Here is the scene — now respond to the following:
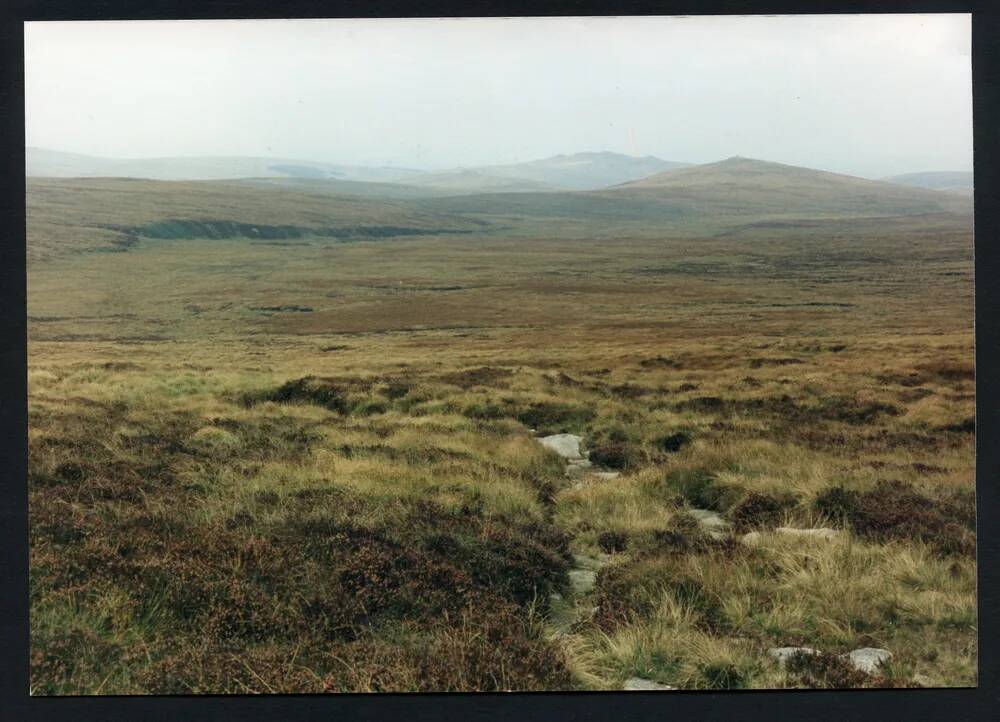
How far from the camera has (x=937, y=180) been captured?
411 inches

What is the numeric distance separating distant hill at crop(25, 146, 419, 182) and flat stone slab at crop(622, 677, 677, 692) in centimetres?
805

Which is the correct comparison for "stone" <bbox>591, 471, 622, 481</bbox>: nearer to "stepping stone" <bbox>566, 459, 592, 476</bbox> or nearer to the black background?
"stepping stone" <bbox>566, 459, 592, 476</bbox>

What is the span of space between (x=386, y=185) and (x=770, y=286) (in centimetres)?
677

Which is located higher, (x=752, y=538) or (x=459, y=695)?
(x=752, y=538)

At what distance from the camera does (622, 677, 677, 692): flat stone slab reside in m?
6.52

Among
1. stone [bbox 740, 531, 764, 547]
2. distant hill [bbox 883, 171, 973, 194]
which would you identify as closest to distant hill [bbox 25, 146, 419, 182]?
distant hill [bbox 883, 171, 973, 194]

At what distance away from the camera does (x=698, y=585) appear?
752 cm

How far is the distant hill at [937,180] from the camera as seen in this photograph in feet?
28.3

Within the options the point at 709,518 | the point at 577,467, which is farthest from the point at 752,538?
the point at 577,467

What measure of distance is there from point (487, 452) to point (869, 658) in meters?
5.49

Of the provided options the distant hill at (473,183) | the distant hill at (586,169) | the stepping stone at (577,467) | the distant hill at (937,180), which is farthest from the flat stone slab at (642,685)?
the distant hill at (473,183)

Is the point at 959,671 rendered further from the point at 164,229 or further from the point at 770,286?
the point at 164,229

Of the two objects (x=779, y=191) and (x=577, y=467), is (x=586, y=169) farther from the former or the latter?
(x=577, y=467)

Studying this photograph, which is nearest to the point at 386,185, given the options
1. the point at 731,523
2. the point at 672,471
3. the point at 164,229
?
the point at 164,229
